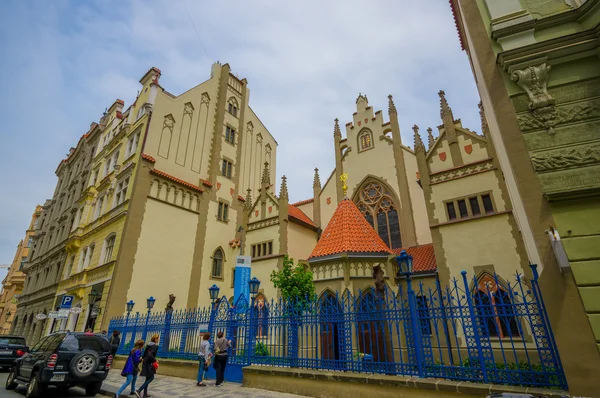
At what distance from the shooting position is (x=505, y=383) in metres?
5.80

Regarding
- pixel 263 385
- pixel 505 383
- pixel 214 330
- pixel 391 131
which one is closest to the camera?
pixel 505 383

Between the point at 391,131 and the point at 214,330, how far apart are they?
16390 mm

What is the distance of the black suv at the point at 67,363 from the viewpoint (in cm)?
796

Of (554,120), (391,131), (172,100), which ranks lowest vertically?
(554,120)

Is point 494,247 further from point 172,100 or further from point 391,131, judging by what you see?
point 172,100

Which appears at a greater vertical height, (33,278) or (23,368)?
(33,278)

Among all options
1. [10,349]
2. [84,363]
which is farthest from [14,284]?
[84,363]

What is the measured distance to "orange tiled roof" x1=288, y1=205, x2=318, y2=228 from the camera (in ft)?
70.4

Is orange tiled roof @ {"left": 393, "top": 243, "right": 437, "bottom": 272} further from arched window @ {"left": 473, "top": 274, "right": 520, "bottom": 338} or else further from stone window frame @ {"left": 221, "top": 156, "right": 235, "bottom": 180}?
stone window frame @ {"left": 221, "top": 156, "right": 235, "bottom": 180}

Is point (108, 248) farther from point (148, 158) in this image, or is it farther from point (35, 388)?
point (35, 388)

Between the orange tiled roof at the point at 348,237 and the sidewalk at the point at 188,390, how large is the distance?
6.45 meters

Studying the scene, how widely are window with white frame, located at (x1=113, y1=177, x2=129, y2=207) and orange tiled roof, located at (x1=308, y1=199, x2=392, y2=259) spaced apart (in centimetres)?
1432

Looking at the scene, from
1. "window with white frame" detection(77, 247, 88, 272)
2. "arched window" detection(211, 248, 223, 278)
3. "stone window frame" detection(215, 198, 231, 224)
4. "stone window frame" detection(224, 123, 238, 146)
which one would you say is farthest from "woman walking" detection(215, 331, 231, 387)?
"stone window frame" detection(224, 123, 238, 146)

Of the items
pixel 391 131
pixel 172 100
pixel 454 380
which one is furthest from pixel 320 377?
pixel 172 100
